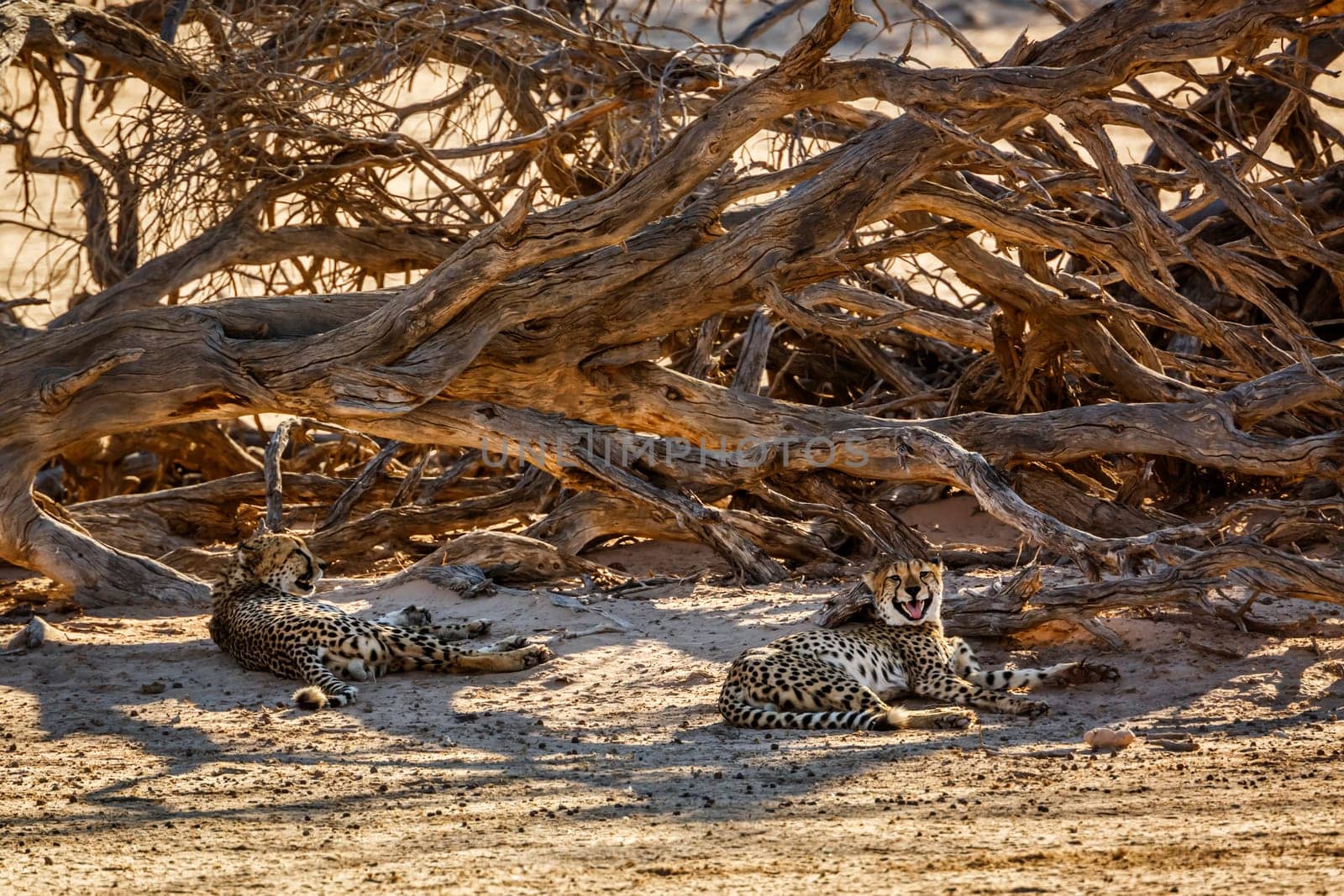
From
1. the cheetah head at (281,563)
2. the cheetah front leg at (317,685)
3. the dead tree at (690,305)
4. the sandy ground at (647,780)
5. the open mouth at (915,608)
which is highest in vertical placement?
the dead tree at (690,305)

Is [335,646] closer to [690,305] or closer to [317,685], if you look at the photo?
[317,685]

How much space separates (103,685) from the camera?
21.4 ft

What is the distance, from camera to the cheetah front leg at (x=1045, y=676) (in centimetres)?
594

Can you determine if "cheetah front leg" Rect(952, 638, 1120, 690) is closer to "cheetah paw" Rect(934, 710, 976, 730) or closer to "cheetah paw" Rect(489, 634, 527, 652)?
"cheetah paw" Rect(934, 710, 976, 730)

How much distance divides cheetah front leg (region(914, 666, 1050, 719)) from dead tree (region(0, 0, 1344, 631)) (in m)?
0.64

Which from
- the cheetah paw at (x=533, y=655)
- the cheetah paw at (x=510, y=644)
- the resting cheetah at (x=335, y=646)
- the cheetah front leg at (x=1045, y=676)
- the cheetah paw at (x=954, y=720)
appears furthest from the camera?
the cheetah paw at (x=510, y=644)

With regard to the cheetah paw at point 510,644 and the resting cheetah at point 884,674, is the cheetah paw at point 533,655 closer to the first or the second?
the cheetah paw at point 510,644

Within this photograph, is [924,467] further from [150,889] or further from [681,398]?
[150,889]

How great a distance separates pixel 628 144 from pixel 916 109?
4.61 metres

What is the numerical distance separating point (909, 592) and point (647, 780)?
6.32ft

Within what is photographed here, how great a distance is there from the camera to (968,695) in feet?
19.3

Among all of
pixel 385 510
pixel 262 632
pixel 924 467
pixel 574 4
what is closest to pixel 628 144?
pixel 574 4

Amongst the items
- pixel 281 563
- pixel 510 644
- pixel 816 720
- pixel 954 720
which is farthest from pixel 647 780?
pixel 281 563

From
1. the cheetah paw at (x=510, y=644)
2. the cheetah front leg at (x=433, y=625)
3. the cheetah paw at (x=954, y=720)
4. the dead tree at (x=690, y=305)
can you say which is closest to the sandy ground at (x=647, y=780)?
the cheetah paw at (x=954, y=720)
